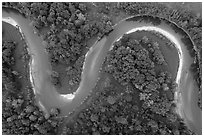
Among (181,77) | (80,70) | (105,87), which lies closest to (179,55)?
(181,77)

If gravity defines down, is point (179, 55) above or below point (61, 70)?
above

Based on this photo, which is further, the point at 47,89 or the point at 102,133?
the point at 47,89

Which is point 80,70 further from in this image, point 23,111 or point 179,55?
point 179,55

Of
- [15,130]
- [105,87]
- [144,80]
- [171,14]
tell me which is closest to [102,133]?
[105,87]

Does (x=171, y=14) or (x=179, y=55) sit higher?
(x=171, y=14)

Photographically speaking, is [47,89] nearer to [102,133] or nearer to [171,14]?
[102,133]

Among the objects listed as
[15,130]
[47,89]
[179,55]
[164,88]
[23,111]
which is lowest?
[15,130]
